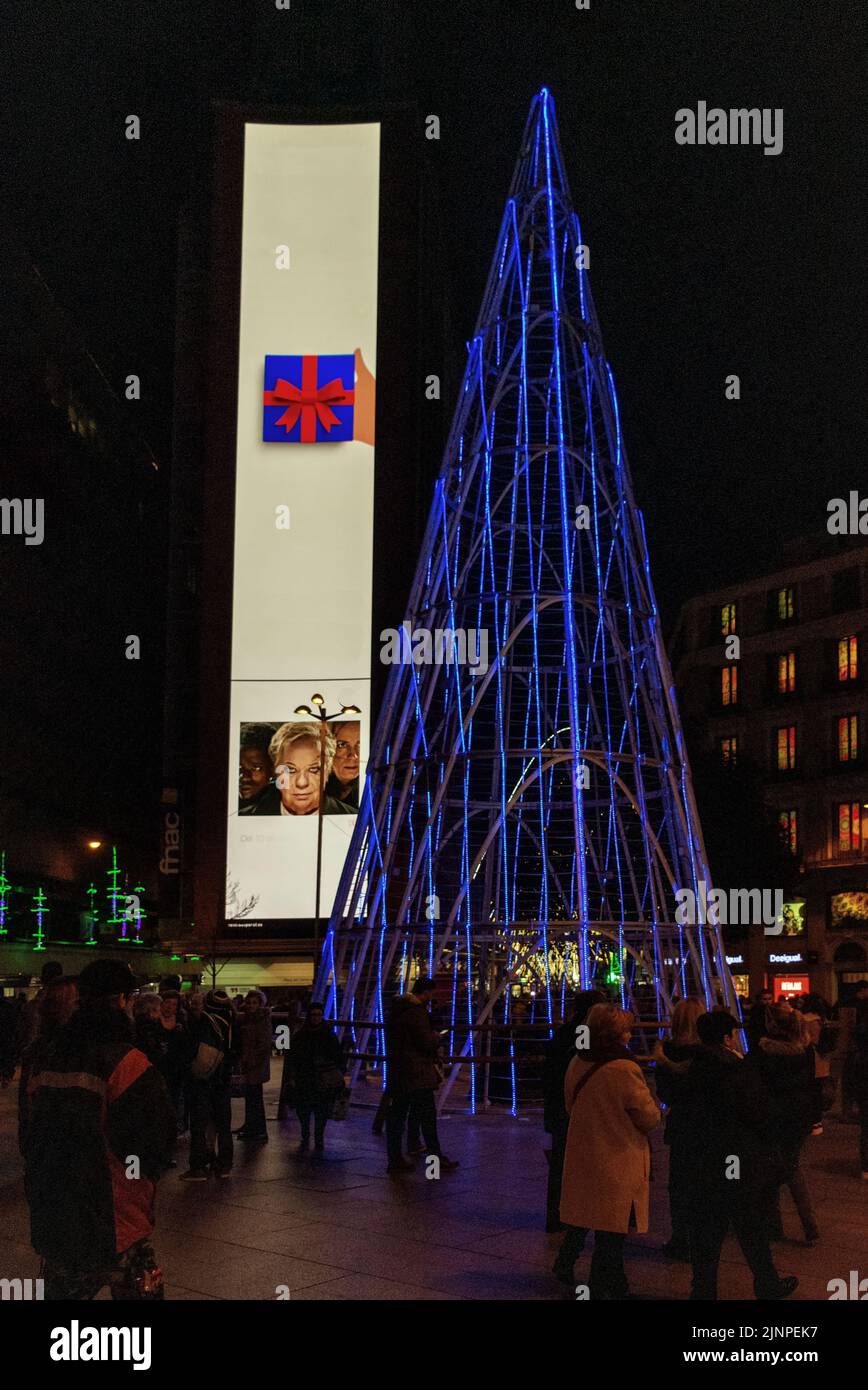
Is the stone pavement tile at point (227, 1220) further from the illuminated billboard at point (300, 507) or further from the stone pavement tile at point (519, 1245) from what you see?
the illuminated billboard at point (300, 507)

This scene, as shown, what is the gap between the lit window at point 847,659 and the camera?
182 ft

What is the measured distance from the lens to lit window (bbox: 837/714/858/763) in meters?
55.3

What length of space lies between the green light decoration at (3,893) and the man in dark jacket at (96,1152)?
42799mm

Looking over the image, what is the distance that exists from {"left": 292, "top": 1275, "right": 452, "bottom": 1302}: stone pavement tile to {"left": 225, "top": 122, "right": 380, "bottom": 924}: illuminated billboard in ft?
139

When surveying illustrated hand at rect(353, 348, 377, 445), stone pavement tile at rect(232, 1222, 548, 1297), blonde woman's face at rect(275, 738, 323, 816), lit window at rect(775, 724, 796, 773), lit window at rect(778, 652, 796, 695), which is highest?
illustrated hand at rect(353, 348, 377, 445)

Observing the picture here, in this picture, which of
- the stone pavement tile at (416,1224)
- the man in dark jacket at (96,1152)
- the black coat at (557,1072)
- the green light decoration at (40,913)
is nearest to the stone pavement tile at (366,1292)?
the stone pavement tile at (416,1224)

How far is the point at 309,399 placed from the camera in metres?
56.1

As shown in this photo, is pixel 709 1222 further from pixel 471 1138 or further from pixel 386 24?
pixel 386 24

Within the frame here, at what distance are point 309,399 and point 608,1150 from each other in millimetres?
50257

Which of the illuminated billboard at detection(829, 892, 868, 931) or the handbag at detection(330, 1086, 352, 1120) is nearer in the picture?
the handbag at detection(330, 1086, 352, 1120)

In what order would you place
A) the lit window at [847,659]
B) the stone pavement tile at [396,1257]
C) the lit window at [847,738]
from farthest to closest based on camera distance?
1. the lit window at [847,659]
2. the lit window at [847,738]
3. the stone pavement tile at [396,1257]

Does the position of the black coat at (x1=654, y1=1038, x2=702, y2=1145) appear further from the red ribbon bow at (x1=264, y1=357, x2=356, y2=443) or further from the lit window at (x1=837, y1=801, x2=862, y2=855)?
the red ribbon bow at (x1=264, y1=357, x2=356, y2=443)

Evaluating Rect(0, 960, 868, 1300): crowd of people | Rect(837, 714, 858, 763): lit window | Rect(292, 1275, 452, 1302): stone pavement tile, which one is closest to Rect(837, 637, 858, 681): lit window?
Rect(837, 714, 858, 763): lit window
